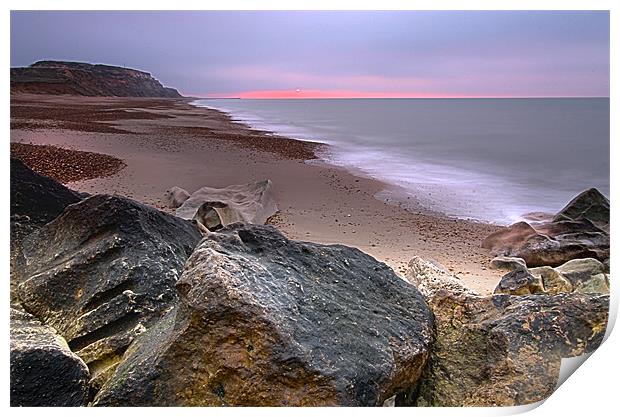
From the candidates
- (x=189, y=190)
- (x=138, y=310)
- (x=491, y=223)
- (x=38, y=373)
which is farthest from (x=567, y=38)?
(x=38, y=373)

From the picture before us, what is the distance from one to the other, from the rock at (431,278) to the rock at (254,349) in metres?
0.40

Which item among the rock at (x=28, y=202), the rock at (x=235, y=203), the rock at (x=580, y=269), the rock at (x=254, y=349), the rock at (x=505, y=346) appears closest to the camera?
the rock at (x=254, y=349)

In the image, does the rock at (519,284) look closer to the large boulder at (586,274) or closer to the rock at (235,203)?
the large boulder at (586,274)

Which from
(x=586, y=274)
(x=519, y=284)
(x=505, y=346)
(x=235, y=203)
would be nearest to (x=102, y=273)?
(x=235, y=203)

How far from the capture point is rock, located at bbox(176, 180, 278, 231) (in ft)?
9.27

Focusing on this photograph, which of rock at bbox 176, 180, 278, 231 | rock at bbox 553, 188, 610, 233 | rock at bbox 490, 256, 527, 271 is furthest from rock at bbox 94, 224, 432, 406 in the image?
rock at bbox 553, 188, 610, 233

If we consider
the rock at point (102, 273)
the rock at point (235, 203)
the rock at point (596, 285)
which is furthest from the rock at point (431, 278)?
the rock at point (102, 273)

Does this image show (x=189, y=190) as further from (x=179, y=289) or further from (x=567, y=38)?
(x=567, y=38)

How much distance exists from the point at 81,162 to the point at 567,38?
2284 mm

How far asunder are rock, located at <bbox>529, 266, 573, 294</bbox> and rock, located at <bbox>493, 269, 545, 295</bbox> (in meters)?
0.07

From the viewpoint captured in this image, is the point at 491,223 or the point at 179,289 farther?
the point at 491,223

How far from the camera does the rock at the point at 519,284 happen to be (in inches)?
109
